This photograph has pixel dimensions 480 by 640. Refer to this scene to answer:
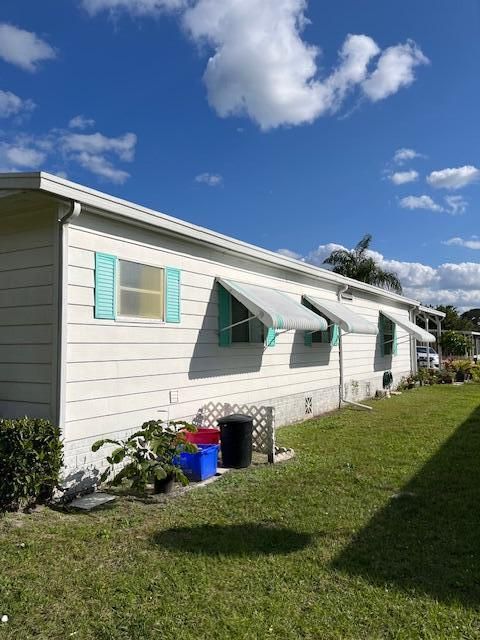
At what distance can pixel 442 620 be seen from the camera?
10.4 ft

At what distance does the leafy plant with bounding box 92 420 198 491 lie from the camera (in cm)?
571

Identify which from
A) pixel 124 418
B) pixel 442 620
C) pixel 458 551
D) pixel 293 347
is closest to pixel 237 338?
pixel 293 347

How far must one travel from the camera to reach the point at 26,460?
506 centimetres

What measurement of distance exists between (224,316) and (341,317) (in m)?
4.01

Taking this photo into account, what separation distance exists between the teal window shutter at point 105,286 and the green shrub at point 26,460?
1571 millimetres

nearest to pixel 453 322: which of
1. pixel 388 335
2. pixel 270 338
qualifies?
pixel 388 335

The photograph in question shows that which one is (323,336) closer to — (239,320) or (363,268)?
(239,320)

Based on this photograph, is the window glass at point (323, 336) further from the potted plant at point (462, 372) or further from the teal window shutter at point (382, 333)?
the potted plant at point (462, 372)

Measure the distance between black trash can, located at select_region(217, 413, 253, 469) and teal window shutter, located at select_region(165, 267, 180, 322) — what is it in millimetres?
1754

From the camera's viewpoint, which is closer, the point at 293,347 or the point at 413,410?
the point at 293,347

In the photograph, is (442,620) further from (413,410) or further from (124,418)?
(413,410)

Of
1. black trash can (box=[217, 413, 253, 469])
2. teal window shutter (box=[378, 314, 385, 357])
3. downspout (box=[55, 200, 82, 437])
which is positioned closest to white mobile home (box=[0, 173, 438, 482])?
downspout (box=[55, 200, 82, 437])

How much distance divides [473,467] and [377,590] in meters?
4.15

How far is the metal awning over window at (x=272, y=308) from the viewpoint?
8.14 m
